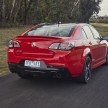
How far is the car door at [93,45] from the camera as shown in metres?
7.94

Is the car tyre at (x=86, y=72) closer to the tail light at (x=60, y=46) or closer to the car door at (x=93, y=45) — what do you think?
the car door at (x=93, y=45)

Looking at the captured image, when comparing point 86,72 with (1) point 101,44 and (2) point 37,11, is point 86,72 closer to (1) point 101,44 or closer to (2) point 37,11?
(1) point 101,44

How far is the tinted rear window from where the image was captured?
7.27 metres

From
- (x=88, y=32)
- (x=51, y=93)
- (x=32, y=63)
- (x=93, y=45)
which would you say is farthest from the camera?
(x=88, y=32)

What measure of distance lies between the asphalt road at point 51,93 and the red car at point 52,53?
0.32 meters

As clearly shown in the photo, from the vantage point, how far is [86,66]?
751 cm

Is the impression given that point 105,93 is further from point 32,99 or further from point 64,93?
point 32,99

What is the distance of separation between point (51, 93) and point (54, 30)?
5.73 feet

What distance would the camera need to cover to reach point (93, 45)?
320 inches

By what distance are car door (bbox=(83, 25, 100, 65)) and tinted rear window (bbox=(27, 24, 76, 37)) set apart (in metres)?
0.55

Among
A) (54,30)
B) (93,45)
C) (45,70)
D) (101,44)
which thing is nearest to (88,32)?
(93,45)

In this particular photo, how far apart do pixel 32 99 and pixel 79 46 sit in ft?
6.00

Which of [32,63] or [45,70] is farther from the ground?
[32,63]

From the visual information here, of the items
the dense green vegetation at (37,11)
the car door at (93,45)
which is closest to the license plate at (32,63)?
the car door at (93,45)
